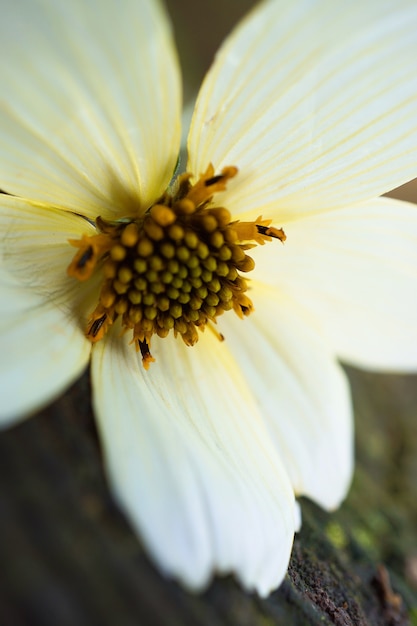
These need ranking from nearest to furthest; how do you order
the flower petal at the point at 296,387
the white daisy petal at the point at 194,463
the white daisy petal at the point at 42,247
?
1. the white daisy petal at the point at 194,463
2. the white daisy petal at the point at 42,247
3. the flower petal at the point at 296,387

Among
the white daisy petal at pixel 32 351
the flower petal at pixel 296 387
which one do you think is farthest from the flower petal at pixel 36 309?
the flower petal at pixel 296 387

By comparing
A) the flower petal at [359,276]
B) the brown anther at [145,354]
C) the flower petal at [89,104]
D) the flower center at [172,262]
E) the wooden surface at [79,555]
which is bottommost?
the wooden surface at [79,555]

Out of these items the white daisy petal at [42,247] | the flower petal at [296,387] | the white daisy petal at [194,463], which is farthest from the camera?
the flower petal at [296,387]

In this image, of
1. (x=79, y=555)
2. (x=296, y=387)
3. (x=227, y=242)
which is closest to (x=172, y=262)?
(x=227, y=242)

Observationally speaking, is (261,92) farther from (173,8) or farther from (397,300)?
(173,8)

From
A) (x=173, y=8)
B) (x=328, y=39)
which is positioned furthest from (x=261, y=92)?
(x=173, y=8)

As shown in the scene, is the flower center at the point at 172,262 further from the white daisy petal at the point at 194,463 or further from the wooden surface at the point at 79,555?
the wooden surface at the point at 79,555
